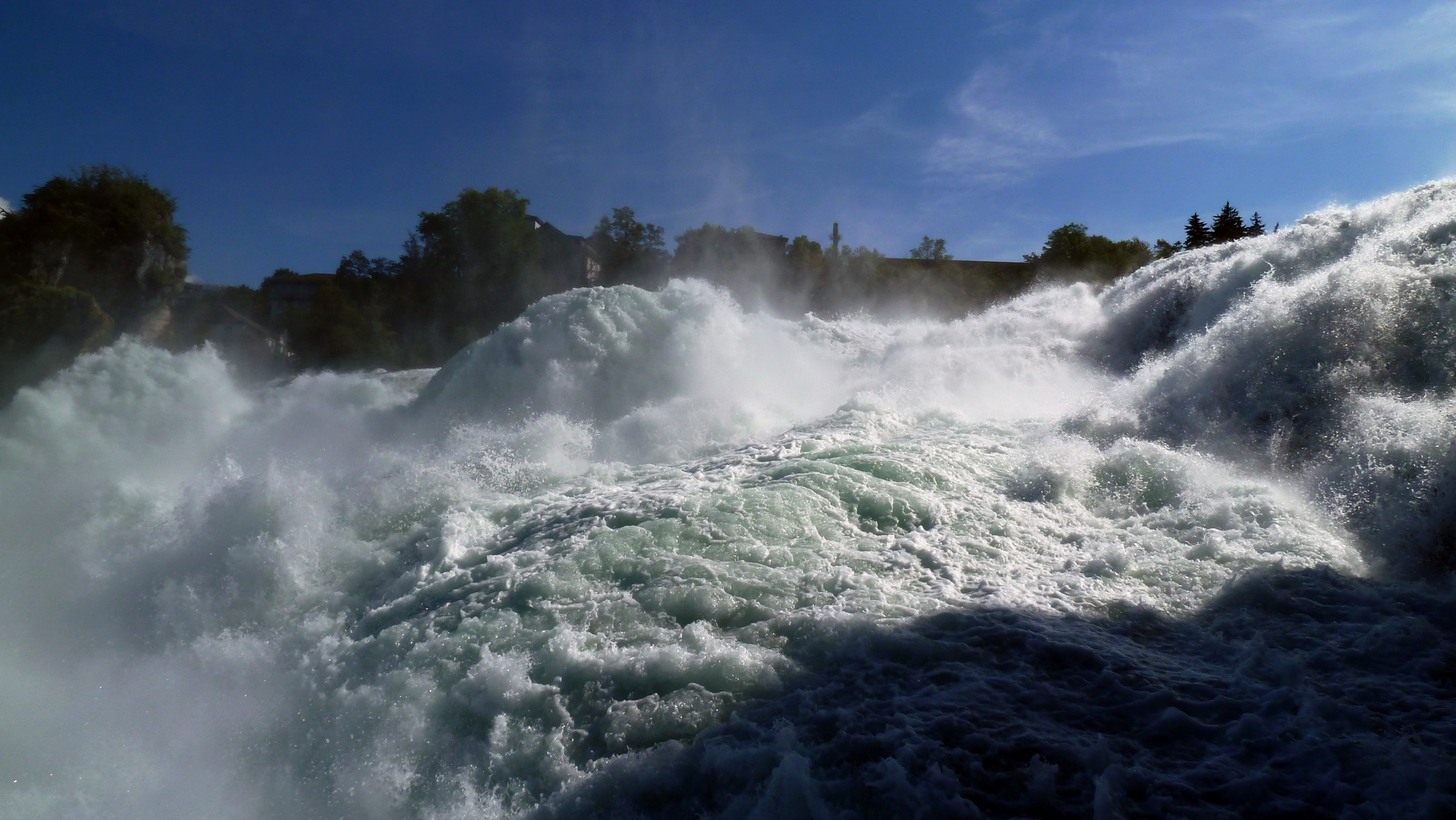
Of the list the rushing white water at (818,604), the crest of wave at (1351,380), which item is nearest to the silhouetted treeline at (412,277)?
the rushing white water at (818,604)

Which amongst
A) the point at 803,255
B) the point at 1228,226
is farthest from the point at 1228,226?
the point at 803,255

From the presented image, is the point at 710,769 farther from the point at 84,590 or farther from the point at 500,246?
the point at 500,246

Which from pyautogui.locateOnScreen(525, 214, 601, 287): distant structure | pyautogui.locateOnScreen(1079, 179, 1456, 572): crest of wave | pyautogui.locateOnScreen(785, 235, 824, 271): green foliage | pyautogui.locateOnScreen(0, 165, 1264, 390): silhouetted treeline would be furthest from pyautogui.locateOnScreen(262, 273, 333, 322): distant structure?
pyautogui.locateOnScreen(1079, 179, 1456, 572): crest of wave

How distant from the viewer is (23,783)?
2760mm

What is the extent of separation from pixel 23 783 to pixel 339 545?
2203mm

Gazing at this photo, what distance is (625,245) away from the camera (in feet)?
101

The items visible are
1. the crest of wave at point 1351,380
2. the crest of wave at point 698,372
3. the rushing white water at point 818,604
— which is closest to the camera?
the rushing white water at point 818,604

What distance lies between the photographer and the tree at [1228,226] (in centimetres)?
3269

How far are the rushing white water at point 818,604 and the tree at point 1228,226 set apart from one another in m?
29.4

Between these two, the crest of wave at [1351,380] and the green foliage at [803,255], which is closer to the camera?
the crest of wave at [1351,380]

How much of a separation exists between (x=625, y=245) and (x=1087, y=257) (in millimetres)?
19624

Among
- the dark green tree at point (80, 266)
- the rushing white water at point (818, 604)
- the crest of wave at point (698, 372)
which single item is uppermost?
the dark green tree at point (80, 266)

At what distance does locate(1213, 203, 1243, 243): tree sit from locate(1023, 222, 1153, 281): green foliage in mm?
4070

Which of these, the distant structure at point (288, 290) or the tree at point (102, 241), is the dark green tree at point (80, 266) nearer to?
the tree at point (102, 241)
